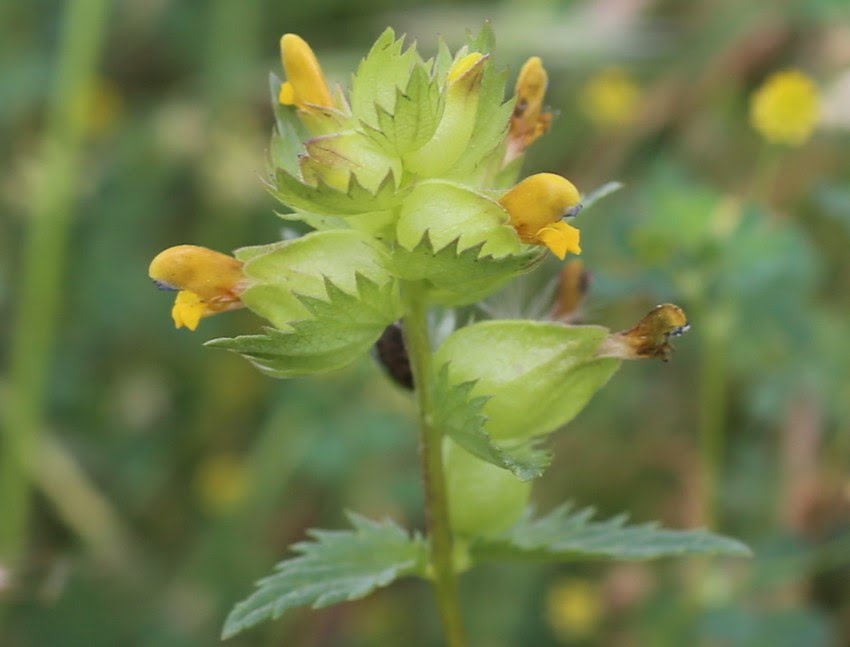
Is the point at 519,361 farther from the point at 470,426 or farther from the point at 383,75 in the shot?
the point at 383,75

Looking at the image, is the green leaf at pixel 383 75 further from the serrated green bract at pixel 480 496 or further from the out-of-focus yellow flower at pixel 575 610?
the out-of-focus yellow flower at pixel 575 610

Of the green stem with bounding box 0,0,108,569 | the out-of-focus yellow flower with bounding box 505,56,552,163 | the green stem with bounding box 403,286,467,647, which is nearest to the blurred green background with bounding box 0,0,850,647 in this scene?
the green stem with bounding box 0,0,108,569

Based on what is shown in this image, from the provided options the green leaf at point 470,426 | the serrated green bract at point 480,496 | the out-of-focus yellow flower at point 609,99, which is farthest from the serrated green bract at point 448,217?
the out-of-focus yellow flower at point 609,99

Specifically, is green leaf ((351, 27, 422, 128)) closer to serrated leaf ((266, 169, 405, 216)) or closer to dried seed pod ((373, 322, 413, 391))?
serrated leaf ((266, 169, 405, 216))

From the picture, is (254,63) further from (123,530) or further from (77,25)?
(123,530)

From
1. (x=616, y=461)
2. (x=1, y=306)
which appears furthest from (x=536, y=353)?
(x=1, y=306)

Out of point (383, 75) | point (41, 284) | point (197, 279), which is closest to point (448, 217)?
point (383, 75)

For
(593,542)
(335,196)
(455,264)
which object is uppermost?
(335,196)

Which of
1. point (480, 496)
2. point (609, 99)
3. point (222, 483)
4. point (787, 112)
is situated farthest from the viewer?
point (609, 99)
